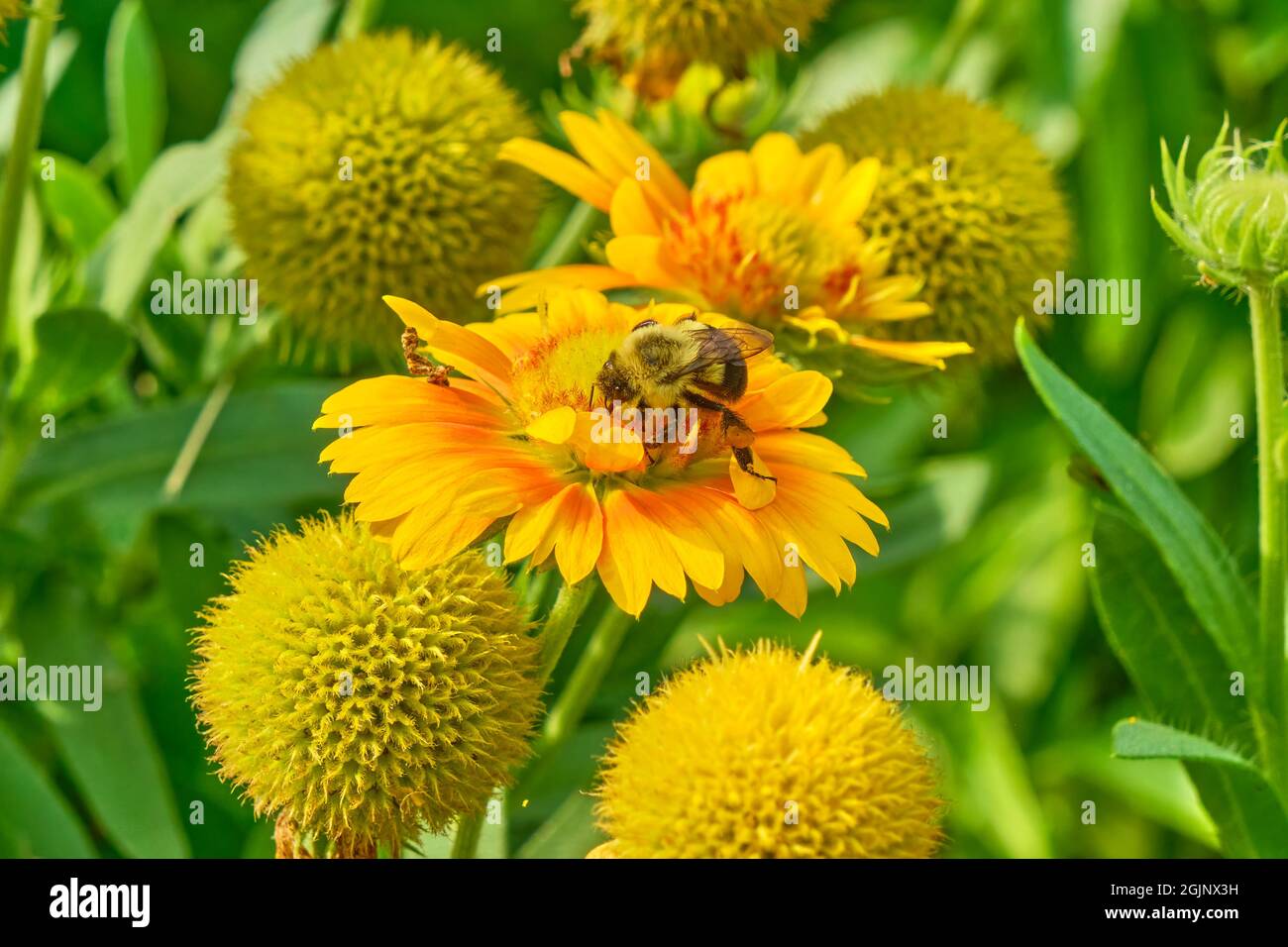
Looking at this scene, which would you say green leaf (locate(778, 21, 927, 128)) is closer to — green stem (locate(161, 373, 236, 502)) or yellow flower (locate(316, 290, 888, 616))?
green stem (locate(161, 373, 236, 502))

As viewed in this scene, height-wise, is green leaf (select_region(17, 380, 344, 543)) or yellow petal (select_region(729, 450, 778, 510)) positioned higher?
green leaf (select_region(17, 380, 344, 543))

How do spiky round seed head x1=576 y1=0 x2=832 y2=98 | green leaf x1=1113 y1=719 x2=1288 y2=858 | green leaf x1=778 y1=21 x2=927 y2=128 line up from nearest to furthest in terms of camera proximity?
green leaf x1=1113 y1=719 x2=1288 y2=858, spiky round seed head x1=576 y1=0 x2=832 y2=98, green leaf x1=778 y1=21 x2=927 y2=128

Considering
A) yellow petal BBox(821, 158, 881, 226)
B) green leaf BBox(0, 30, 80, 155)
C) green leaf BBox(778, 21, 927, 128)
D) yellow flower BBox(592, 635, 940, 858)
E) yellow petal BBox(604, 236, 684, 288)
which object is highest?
green leaf BBox(778, 21, 927, 128)

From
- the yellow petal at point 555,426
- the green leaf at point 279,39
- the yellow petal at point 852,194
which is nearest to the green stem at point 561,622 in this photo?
the yellow petal at point 555,426

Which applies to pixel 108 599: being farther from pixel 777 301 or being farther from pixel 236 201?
pixel 777 301

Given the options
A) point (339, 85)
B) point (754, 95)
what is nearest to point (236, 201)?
point (339, 85)

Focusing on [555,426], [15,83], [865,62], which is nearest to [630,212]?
[555,426]

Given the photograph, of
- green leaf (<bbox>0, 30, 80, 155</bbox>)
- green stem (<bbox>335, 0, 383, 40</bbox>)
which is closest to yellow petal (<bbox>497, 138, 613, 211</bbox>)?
green stem (<bbox>335, 0, 383, 40</bbox>)
